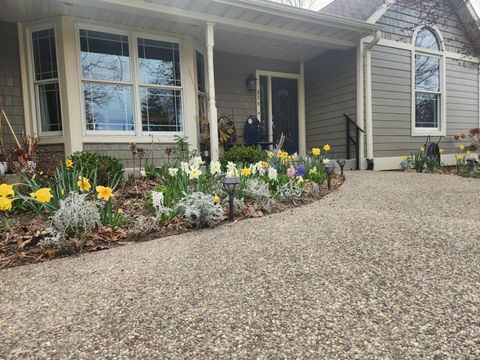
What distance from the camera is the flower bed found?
2311mm

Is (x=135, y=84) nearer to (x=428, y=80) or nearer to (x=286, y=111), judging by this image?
(x=286, y=111)

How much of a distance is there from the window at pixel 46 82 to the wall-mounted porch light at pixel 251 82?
12.8ft

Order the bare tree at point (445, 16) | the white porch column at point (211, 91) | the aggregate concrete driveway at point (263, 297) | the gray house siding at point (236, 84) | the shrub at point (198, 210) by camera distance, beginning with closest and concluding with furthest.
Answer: the aggregate concrete driveway at point (263, 297), the shrub at point (198, 210), the white porch column at point (211, 91), the bare tree at point (445, 16), the gray house siding at point (236, 84)

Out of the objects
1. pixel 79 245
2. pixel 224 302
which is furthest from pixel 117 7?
pixel 224 302

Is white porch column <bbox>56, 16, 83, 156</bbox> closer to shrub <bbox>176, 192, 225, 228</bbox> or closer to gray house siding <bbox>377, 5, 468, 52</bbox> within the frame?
shrub <bbox>176, 192, 225, 228</bbox>

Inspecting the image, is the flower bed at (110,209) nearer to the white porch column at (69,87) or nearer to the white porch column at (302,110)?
the white porch column at (69,87)

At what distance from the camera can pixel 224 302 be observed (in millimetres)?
1468

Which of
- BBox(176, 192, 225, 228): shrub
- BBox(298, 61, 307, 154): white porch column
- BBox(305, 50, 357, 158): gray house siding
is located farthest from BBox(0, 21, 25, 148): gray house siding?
BBox(305, 50, 357, 158): gray house siding

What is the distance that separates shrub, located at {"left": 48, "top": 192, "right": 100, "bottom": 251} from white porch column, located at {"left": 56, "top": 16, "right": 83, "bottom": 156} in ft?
9.43

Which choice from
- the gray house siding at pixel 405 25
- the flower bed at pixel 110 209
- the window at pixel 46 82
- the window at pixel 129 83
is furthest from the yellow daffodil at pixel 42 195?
the gray house siding at pixel 405 25

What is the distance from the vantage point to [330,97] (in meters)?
7.39

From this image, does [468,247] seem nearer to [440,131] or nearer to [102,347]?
[102,347]

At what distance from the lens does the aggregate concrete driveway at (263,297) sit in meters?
1.18

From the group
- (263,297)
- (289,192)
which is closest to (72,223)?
(263,297)
